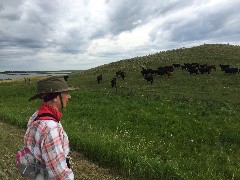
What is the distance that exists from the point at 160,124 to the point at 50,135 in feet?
59.4

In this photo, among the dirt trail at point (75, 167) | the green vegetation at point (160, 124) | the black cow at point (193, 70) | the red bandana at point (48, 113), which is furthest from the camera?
the black cow at point (193, 70)

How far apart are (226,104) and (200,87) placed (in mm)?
10448

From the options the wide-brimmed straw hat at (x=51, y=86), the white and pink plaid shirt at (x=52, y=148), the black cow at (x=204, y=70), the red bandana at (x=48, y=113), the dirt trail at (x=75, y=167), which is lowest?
the black cow at (x=204, y=70)

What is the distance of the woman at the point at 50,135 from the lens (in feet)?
15.0

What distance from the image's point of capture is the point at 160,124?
73.2ft

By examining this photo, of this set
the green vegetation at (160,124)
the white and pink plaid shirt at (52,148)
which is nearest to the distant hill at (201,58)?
the green vegetation at (160,124)

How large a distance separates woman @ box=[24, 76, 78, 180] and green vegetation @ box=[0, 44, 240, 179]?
6.77 metres

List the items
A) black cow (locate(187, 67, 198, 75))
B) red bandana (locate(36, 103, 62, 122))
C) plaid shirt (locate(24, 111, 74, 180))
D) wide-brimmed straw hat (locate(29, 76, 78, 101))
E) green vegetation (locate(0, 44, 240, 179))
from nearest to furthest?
plaid shirt (locate(24, 111, 74, 180))
red bandana (locate(36, 103, 62, 122))
wide-brimmed straw hat (locate(29, 76, 78, 101))
green vegetation (locate(0, 44, 240, 179))
black cow (locate(187, 67, 198, 75))

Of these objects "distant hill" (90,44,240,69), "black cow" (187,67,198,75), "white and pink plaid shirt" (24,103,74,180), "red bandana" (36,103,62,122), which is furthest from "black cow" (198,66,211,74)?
"white and pink plaid shirt" (24,103,74,180)

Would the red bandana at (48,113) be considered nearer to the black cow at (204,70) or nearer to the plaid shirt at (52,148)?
the plaid shirt at (52,148)

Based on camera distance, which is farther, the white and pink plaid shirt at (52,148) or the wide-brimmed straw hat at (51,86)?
the wide-brimmed straw hat at (51,86)

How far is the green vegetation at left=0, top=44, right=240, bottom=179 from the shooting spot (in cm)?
1262

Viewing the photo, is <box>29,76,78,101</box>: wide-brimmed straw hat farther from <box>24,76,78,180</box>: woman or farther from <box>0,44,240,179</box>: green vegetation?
<box>0,44,240,179</box>: green vegetation

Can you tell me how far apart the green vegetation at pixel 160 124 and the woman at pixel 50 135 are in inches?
266
